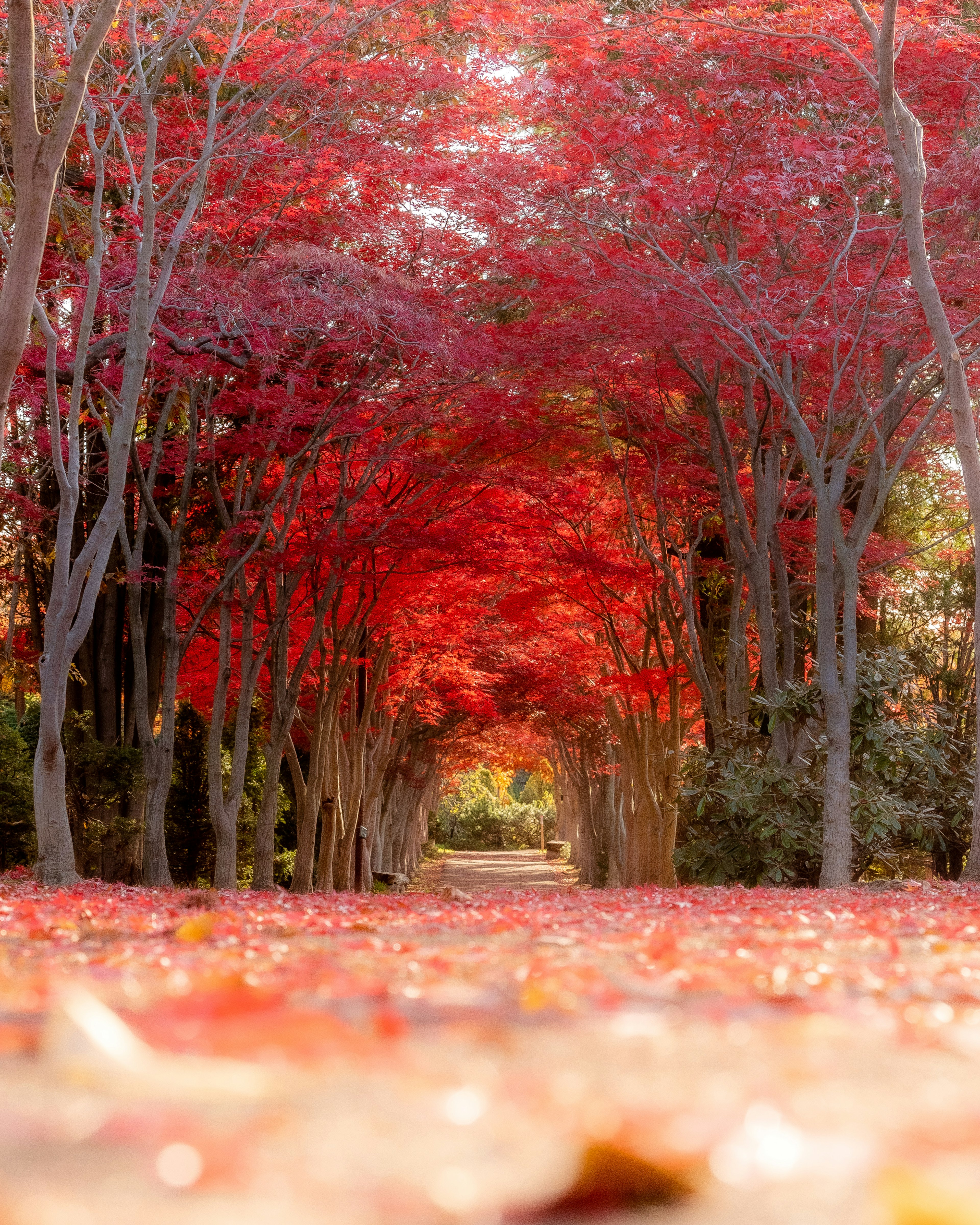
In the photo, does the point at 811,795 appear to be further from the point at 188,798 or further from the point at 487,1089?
the point at 487,1089

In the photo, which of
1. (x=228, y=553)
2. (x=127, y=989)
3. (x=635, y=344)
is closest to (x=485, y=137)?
(x=635, y=344)

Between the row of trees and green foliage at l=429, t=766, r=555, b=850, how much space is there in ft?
170

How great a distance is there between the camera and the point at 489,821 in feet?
227

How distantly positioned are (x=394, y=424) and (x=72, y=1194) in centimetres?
1224

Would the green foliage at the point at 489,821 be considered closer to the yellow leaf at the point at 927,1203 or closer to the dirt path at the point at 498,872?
the dirt path at the point at 498,872

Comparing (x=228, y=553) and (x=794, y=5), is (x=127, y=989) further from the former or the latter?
(x=794, y=5)

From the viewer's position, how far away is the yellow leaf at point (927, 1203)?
1324mm

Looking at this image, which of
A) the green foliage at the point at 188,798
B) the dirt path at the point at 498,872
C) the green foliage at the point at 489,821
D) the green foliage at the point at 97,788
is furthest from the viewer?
the green foliage at the point at 489,821

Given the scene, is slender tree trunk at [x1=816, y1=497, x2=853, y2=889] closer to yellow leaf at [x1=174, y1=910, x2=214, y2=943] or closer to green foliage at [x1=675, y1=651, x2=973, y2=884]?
green foliage at [x1=675, y1=651, x2=973, y2=884]

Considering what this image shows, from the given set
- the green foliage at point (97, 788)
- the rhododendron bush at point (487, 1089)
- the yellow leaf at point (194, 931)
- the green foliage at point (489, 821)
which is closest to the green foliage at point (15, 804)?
the green foliage at point (97, 788)

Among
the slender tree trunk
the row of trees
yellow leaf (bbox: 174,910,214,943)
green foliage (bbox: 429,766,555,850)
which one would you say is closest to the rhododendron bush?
yellow leaf (bbox: 174,910,214,943)

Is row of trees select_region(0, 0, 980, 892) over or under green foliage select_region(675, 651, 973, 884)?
over

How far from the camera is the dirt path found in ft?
105

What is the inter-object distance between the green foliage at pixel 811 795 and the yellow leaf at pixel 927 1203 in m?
10.4
